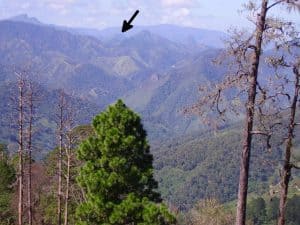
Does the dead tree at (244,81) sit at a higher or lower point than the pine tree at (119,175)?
higher

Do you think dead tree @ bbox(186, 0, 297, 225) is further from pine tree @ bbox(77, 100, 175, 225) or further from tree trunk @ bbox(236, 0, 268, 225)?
pine tree @ bbox(77, 100, 175, 225)

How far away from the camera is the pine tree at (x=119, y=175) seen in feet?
67.2

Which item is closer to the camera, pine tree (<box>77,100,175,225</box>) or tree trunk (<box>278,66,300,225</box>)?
tree trunk (<box>278,66,300,225</box>)

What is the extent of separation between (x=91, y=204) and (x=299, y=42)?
9967 mm

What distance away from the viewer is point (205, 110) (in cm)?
1631

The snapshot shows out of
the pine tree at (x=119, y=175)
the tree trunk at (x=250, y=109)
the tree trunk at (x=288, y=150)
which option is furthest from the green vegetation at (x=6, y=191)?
the tree trunk at (x=250, y=109)

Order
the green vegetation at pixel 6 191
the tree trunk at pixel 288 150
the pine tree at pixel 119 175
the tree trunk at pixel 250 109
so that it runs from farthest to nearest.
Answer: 1. the green vegetation at pixel 6 191
2. the pine tree at pixel 119 175
3. the tree trunk at pixel 288 150
4. the tree trunk at pixel 250 109

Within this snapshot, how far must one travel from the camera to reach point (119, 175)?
20672mm

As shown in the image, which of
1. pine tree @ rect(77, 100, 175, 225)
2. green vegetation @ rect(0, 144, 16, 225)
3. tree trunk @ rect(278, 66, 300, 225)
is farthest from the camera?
green vegetation @ rect(0, 144, 16, 225)

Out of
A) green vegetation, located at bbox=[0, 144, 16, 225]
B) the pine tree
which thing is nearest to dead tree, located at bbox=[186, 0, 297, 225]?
the pine tree

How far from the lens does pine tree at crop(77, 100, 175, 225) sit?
67.2 feet

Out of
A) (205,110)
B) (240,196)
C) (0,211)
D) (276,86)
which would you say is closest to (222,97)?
(205,110)

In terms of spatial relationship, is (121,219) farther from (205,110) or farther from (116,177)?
(205,110)

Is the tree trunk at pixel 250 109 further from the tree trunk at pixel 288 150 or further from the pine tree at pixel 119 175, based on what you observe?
the pine tree at pixel 119 175
